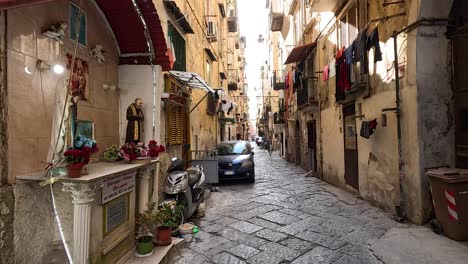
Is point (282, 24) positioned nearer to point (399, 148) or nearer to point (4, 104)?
point (399, 148)

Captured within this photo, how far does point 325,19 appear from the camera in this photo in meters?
12.2

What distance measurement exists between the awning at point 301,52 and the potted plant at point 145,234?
1112 cm

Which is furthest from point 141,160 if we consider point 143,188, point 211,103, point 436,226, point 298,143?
point 298,143

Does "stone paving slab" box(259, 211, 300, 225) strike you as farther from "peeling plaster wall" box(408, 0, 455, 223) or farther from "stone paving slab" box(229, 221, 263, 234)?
"peeling plaster wall" box(408, 0, 455, 223)

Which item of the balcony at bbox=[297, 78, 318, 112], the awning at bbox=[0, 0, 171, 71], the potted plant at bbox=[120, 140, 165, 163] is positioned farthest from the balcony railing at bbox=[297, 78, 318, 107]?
the potted plant at bbox=[120, 140, 165, 163]

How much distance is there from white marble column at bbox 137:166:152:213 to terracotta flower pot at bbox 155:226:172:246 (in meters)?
0.42

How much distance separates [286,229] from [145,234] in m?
2.76

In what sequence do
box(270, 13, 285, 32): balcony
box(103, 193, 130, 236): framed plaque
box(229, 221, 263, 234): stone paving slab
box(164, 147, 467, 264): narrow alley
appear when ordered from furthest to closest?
box(270, 13, 285, 32): balcony
box(229, 221, 263, 234): stone paving slab
box(164, 147, 467, 264): narrow alley
box(103, 193, 130, 236): framed plaque

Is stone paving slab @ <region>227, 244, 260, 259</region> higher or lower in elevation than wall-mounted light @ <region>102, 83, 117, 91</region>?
lower

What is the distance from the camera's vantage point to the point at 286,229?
5965mm

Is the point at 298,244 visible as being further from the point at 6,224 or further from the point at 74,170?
the point at 6,224

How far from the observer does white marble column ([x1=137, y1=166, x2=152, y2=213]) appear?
4.72 metres

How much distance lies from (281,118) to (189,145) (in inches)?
616

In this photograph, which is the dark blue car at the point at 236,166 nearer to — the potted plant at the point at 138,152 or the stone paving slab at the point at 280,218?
the stone paving slab at the point at 280,218
